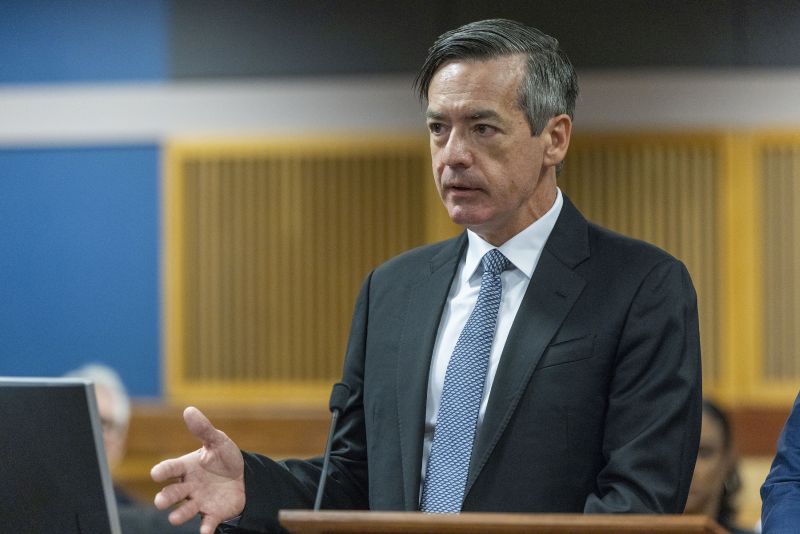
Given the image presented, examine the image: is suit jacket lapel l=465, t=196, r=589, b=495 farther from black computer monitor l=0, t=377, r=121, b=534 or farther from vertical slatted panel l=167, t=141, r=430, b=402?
vertical slatted panel l=167, t=141, r=430, b=402

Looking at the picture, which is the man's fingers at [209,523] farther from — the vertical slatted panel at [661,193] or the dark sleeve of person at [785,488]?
the vertical slatted panel at [661,193]

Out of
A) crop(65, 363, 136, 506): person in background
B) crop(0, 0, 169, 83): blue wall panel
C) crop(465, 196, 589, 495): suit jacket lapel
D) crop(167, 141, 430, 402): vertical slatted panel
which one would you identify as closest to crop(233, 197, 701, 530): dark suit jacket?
crop(465, 196, 589, 495): suit jacket lapel

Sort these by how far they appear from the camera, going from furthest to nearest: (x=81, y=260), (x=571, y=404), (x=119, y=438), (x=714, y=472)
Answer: (x=81, y=260) < (x=119, y=438) < (x=714, y=472) < (x=571, y=404)

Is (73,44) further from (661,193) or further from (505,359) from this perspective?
(505,359)

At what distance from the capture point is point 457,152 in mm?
1962

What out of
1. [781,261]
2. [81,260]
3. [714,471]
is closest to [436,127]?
[714,471]

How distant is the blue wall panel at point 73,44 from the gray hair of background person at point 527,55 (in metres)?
3.24

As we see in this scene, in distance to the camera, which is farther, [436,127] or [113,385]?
[113,385]

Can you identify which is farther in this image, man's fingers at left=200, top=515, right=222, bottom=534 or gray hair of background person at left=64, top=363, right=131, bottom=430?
gray hair of background person at left=64, top=363, right=131, bottom=430

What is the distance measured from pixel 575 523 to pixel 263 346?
3875 mm

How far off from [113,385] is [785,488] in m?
3.36

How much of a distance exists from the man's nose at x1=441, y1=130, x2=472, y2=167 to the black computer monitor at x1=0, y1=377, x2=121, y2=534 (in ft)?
2.36

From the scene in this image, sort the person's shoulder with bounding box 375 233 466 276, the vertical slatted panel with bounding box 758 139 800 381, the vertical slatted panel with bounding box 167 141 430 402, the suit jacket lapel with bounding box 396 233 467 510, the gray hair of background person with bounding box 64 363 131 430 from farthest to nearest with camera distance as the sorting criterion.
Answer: the vertical slatted panel with bounding box 167 141 430 402, the vertical slatted panel with bounding box 758 139 800 381, the gray hair of background person with bounding box 64 363 131 430, the person's shoulder with bounding box 375 233 466 276, the suit jacket lapel with bounding box 396 233 467 510

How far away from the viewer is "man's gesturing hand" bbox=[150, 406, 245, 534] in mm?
1758
